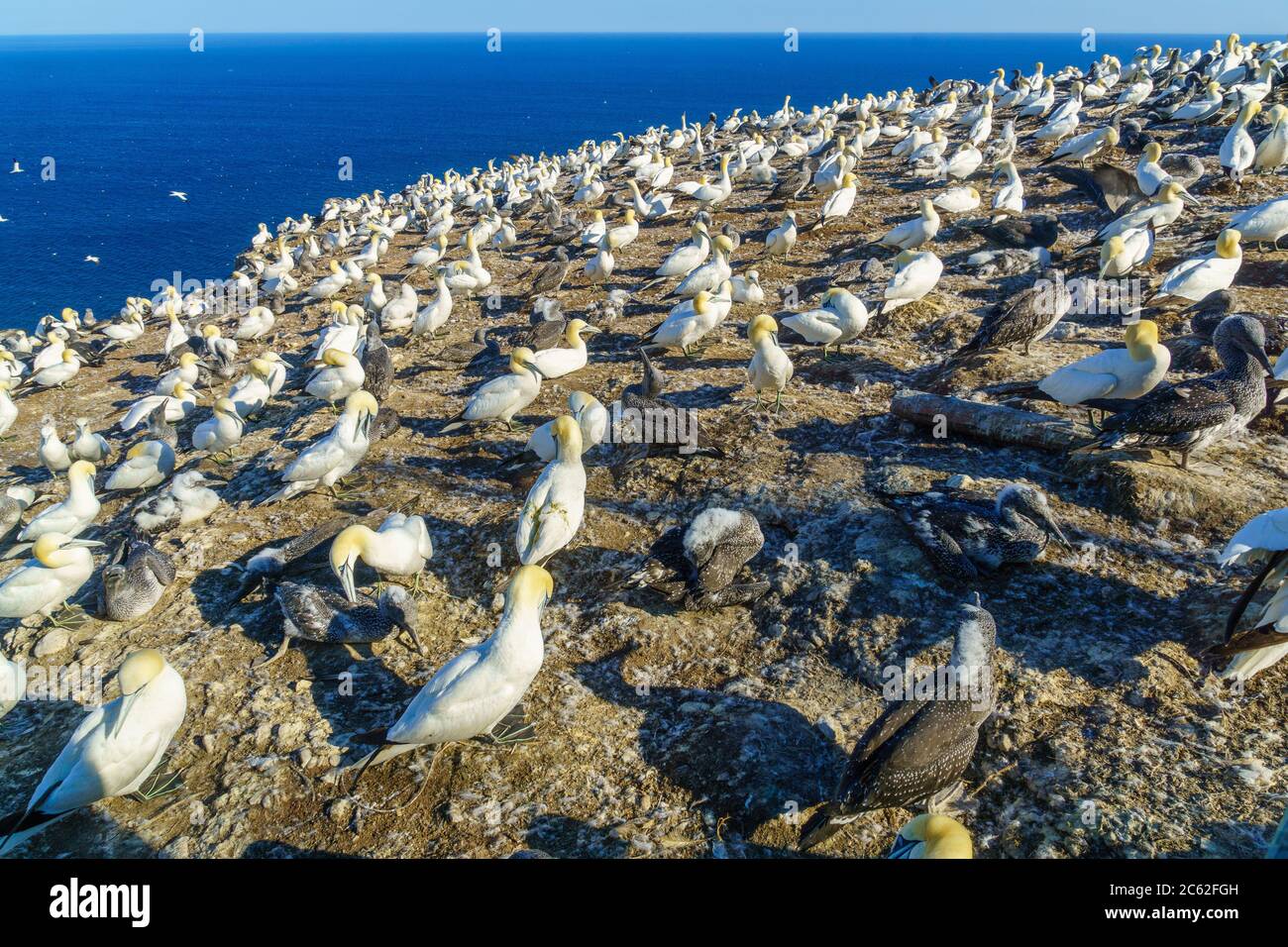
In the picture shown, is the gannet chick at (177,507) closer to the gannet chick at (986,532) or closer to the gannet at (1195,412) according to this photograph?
the gannet chick at (986,532)

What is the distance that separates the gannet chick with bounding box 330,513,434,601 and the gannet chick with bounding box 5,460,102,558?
186 inches

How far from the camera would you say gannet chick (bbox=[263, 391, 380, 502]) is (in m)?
9.44

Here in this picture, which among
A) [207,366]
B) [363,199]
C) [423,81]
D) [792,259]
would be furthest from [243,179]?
[423,81]

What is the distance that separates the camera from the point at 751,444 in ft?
30.9

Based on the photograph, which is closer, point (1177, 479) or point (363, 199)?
point (1177, 479)

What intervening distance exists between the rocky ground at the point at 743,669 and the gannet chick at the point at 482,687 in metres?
0.30

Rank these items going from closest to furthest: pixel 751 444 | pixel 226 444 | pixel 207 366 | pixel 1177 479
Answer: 1. pixel 1177 479
2. pixel 751 444
3. pixel 226 444
4. pixel 207 366

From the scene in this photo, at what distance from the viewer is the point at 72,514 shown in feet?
33.0

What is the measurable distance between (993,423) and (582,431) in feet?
15.5

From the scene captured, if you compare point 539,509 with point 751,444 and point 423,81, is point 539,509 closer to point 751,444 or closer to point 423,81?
point 751,444

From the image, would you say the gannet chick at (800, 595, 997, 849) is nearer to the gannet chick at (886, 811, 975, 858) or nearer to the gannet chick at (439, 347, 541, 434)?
the gannet chick at (886, 811, 975, 858)

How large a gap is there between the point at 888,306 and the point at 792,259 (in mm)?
5268

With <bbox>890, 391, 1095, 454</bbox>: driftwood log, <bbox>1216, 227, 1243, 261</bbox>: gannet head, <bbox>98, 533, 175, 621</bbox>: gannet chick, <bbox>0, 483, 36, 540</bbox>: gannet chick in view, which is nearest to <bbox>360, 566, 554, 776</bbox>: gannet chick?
<bbox>98, 533, 175, 621</bbox>: gannet chick

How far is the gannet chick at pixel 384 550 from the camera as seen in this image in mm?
7301
